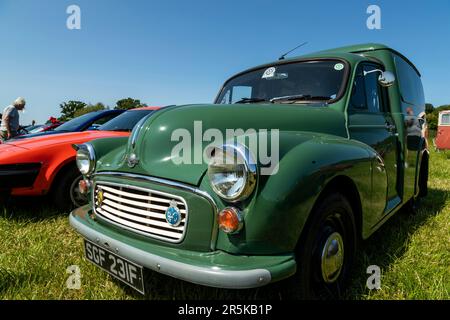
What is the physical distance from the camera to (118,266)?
1863mm

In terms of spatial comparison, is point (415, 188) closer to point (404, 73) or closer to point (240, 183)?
point (404, 73)

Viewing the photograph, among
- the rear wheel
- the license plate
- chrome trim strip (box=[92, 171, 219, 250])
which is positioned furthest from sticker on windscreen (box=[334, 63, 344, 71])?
the rear wheel

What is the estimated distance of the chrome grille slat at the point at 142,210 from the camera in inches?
67.1

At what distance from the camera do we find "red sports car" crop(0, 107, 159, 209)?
10.8ft

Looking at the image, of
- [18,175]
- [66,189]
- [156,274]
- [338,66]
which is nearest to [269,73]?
[338,66]

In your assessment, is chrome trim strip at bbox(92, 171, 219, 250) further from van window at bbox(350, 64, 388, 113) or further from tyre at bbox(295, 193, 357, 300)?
van window at bbox(350, 64, 388, 113)

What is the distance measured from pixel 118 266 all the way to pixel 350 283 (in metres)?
1.50

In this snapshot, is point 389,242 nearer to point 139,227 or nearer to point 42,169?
point 139,227

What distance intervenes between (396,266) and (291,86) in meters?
1.66

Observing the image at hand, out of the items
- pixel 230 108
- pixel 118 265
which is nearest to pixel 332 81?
pixel 230 108

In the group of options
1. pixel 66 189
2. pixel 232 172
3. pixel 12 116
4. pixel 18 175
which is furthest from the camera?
pixel 12 116

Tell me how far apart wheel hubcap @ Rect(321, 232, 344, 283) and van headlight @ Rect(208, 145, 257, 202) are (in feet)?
2.13

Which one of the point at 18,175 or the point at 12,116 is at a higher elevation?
the point at 12,116
